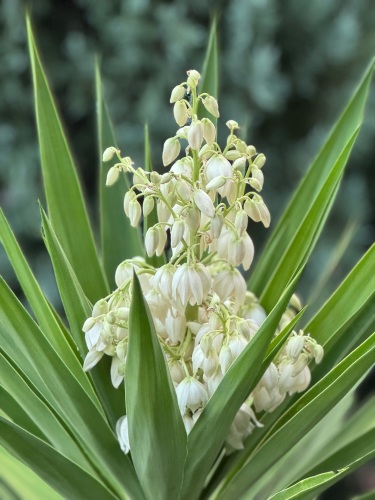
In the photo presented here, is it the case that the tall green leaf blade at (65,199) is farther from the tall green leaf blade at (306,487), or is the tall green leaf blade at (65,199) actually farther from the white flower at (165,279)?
the tall green leaf blade at (306,487)

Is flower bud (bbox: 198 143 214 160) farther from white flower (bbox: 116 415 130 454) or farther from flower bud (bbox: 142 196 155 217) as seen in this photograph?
white flower (bbox: 116 415 130 454)

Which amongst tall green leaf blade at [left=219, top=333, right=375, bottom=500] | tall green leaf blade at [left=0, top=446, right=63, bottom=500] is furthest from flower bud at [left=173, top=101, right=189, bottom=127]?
tall green leaf blade at [left=0, top=446, right=63, bottom=500]

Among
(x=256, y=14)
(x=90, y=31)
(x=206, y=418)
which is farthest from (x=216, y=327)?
(x=90, y=31)

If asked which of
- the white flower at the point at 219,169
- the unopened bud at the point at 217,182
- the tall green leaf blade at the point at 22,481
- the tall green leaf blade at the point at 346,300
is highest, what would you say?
the white flower at the point at 219,169

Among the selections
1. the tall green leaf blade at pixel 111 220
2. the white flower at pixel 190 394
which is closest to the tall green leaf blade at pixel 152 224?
the tall green leaf blade at pixel 111 220

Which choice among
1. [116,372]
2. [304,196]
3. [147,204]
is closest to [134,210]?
[147,204]
